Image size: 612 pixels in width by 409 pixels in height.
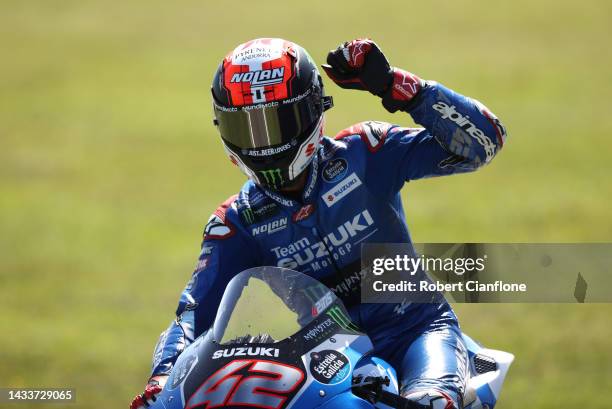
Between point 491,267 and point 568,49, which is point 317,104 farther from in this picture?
point 568,49

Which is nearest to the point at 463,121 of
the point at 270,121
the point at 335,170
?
the point at 335,170

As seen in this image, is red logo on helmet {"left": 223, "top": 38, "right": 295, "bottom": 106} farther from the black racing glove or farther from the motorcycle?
the motorcycle

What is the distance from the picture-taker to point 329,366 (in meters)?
5.51

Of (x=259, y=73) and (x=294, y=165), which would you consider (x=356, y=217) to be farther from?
(x=259, y=73)

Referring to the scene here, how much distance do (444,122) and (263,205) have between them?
124cm

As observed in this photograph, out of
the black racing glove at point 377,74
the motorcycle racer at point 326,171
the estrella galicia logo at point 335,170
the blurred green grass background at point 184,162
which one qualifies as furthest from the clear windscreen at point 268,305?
the blurred green grass background at point 184,162

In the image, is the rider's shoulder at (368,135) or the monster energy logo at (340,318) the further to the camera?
the rider's shoulder at (368,135)

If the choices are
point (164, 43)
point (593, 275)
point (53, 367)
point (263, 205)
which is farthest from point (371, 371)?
point (164, 43)

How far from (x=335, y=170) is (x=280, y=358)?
1792 millimetres

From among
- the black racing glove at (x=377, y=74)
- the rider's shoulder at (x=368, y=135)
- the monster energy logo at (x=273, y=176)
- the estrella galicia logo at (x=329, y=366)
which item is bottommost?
the estrella galicia logo at (x=329, y=366)

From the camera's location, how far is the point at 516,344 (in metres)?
12.1

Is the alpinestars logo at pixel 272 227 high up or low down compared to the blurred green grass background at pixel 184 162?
down

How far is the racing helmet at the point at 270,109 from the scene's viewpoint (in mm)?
6570

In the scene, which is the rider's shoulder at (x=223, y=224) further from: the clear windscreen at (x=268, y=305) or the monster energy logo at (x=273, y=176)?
the clear windscreen at (x=268, y=305)
